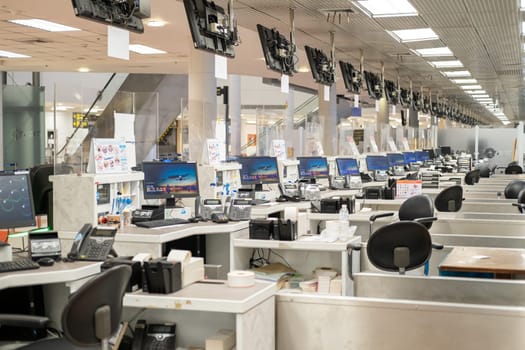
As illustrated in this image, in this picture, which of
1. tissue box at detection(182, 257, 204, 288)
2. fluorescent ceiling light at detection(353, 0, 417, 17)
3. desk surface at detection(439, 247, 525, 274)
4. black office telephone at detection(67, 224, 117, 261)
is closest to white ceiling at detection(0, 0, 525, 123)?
fluorescent ceiling light at detection(353, 0, 417, 17)

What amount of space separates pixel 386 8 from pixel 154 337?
696cm

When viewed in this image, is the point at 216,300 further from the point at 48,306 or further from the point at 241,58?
the point at 241,58

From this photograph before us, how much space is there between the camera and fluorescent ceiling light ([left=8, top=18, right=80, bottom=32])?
1066 centimetres

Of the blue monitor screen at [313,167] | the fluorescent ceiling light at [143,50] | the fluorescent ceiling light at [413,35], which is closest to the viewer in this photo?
the blue monitor screen at [313,167]

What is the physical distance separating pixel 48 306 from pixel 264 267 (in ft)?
5.95

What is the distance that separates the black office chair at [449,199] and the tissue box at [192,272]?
16.9ft

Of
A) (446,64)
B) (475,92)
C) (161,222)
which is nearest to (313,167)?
(161,222)

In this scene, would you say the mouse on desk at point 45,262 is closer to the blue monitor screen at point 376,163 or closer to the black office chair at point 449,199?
the black office chair at point 449,199

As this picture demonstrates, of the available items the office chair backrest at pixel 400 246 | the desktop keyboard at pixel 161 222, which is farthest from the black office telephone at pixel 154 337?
the desktop keyboard at pixel 161 222

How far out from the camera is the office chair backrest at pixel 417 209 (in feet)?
20.6

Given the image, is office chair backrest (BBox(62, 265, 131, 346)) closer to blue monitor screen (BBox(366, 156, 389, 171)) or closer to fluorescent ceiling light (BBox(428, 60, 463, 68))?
blue monitor screen (BBox(366, 156, 389, 171))

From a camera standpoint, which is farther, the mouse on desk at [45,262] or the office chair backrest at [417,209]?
the office chair backrest at [417,209]

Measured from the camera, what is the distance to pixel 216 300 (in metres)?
2.85

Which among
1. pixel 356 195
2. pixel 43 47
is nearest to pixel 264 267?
pixel 356 195
